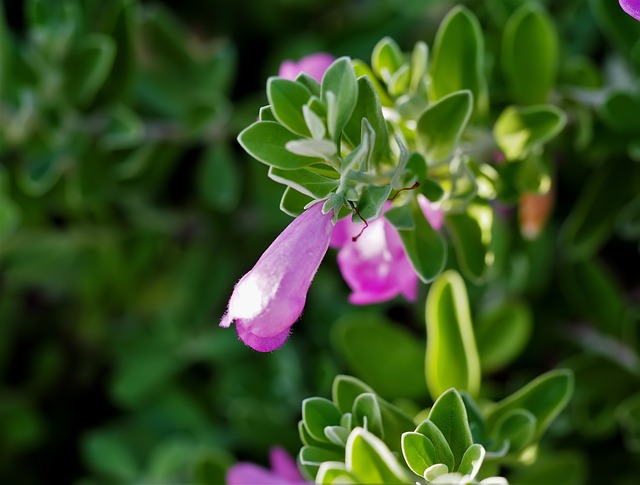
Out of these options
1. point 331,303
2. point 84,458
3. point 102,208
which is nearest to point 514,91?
point 331,303

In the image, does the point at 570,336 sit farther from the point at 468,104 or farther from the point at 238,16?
the point at 238,16

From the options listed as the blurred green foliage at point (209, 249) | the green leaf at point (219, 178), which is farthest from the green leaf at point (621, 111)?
the green leaf at point (219, 178)

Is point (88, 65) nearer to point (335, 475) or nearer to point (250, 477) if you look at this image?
point (250, 477)

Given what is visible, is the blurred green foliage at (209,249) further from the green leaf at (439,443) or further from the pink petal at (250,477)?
the green leaf at (439,443)

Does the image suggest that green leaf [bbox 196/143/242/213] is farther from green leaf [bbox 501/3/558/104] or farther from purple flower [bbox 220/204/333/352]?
purple flower [bbox 220/204/333/352]

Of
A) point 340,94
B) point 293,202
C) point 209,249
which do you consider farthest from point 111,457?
point 340,94

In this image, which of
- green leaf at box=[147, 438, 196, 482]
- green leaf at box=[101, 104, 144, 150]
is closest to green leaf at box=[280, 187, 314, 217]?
green leaf at box=[101, 104, 144, 150]
